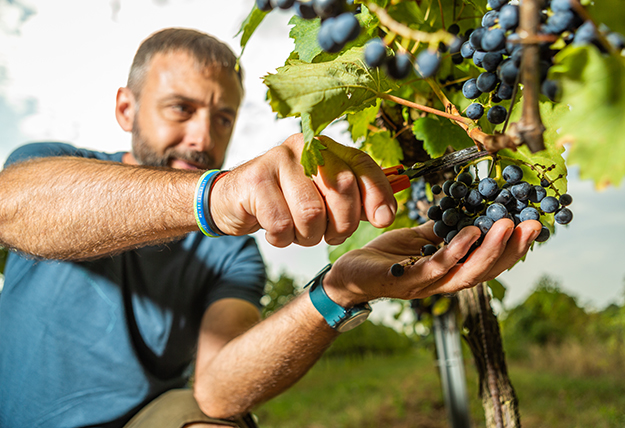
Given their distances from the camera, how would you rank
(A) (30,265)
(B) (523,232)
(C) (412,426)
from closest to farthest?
(B) (523,232), (A) (30,265), (C) (412,426)

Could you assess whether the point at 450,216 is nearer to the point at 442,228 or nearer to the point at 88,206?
the point at 442,228

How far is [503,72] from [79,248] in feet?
2.82

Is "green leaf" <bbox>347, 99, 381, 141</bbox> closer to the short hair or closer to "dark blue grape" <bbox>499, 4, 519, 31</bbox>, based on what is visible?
"dark blue grape" <bbox>499, 4, 519, 31</bbox>

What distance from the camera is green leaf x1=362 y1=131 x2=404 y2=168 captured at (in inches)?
34.4

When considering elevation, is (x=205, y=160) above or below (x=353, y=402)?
above

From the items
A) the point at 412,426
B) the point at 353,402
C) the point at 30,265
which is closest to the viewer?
→ the point at 30,265

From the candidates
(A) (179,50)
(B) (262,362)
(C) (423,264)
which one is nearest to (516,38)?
(C) (423,264)

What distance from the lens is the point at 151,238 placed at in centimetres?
80

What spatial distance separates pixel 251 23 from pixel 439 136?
38 cm

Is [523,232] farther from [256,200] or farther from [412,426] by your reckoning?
[412,426]

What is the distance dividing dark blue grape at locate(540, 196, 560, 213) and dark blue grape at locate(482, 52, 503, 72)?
0.59ft

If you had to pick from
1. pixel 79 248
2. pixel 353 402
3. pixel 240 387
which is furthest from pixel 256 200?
A: pixel 353 402

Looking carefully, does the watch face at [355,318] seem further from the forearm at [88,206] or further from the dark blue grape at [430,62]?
the dark blue grape at [430,62]

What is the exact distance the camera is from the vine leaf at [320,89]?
0.40 meters
